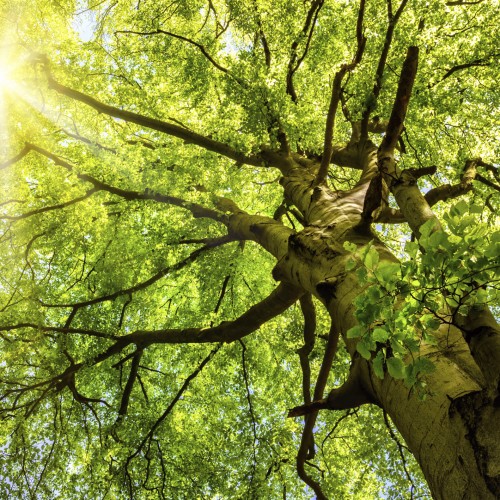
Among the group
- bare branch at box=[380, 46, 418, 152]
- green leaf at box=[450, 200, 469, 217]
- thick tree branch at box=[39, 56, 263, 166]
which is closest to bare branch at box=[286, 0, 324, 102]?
thick tree branch at box=[39, 56, 263, 166]

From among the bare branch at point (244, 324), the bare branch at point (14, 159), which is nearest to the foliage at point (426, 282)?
the bare branch at point (244, 324)

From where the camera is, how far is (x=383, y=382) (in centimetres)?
243

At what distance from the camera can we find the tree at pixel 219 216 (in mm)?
5434

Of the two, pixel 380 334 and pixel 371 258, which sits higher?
pixel 371 258

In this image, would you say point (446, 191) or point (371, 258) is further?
point (446, 191)

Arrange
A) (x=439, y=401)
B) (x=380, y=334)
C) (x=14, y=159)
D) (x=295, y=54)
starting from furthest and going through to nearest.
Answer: (x=295, y=54) → (x=14, y=159) → (x=439, y=401) → (x=380, y=334)

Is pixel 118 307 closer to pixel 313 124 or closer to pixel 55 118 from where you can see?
pixel 55 118

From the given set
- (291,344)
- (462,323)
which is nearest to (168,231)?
(291,344)

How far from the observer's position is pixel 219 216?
7.07 meters

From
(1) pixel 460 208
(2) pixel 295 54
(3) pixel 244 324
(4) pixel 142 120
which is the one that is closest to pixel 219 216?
(4) pixel 142 120

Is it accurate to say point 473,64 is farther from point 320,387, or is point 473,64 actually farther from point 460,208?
point 460,208

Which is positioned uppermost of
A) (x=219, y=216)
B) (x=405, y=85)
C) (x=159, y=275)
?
(x=219, y=216)

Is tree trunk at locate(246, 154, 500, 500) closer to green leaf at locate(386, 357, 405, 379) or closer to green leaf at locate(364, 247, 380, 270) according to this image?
green leaf at locate(386, 357, 405, 379)

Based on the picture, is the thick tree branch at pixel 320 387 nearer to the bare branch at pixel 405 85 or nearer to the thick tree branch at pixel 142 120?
the bare branch at pixel 405 85
